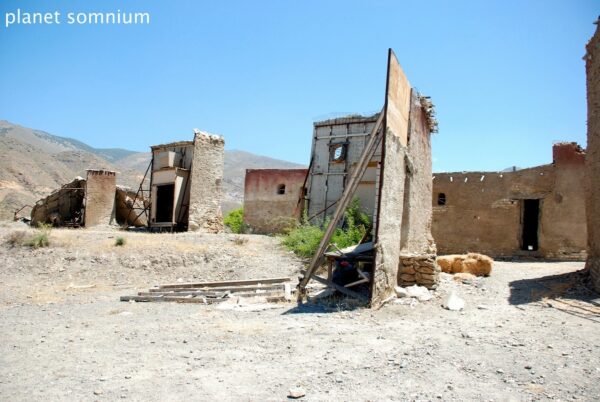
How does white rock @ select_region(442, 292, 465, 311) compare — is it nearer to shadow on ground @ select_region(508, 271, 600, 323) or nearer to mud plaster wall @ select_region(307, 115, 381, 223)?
shadow on ground @ select_region(508, 271, 600, 323)

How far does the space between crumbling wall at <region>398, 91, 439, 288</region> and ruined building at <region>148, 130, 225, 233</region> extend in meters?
9.48

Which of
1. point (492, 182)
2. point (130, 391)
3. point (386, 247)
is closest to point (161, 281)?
point (386, 247)

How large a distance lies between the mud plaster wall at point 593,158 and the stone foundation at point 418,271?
9.95 feet

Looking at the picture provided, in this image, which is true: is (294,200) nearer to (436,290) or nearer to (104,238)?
(104,238)

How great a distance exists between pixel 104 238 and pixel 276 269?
5.60m

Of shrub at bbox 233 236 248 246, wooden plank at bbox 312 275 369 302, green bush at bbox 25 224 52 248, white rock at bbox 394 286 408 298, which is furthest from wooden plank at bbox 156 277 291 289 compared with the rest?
green bush at bbox 25 224 52 248

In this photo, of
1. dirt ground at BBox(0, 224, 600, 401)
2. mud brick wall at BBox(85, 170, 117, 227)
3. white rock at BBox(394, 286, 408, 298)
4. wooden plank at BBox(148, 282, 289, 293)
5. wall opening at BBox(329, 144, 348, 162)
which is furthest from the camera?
mud brick wall at BBox(85, 170, 117, 227)

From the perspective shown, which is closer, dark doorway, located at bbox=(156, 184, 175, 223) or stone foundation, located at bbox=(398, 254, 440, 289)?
stone foundation, located at bbox=(398, 254, 440, 289)

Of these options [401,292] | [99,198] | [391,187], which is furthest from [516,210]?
[99,198]

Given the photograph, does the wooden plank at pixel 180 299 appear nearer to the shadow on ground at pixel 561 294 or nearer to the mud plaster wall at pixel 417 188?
the mud plaster wall at pixel 417 188

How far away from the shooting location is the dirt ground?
3.93 metres

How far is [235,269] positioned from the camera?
1201 cm

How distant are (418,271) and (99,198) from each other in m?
14.3

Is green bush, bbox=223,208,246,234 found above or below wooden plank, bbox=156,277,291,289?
above
